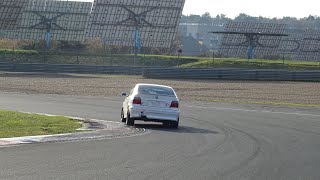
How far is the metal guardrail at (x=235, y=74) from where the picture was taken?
5894 cm

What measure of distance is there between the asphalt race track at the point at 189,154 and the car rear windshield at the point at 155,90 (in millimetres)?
1117

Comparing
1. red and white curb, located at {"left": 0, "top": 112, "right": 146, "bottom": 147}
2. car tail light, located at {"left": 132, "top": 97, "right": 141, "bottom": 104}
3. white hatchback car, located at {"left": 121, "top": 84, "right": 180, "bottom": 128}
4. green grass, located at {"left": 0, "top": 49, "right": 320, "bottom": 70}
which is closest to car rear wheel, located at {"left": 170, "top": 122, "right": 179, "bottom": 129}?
white hatchback car, located at {"left": 121, "top": 84, "right": 180, "bottom": 128}

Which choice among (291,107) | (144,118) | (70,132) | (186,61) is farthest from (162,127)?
(186,61)

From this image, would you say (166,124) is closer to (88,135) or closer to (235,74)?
(88,135)

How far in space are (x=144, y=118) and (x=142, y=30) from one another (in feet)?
192

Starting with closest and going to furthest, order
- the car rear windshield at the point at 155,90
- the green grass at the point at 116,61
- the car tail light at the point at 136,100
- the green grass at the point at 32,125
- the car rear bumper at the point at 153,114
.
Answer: the green grass at the point at 32,125 < the car rear bumper at the point at 153,114 < the car tail light at the point at 136,100 < the car rear windshield at the point at 155,90 < the green grass at the point at 116,61

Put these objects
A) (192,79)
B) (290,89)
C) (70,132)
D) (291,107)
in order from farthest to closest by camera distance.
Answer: (192,79) → (290,89) → (291,107) → (70,132)

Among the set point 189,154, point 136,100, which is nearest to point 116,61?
point 136,100

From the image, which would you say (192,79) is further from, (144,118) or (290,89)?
(144,118)

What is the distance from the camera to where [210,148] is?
16875mm

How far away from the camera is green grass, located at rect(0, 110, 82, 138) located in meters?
19.2

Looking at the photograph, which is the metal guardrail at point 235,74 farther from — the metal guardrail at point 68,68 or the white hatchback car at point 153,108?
the white hatchback car at point 153,108

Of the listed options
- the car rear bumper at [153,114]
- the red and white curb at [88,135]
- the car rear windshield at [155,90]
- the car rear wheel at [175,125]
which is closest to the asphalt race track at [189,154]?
the car rear wheel at [175,125]

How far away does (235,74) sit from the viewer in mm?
59188
